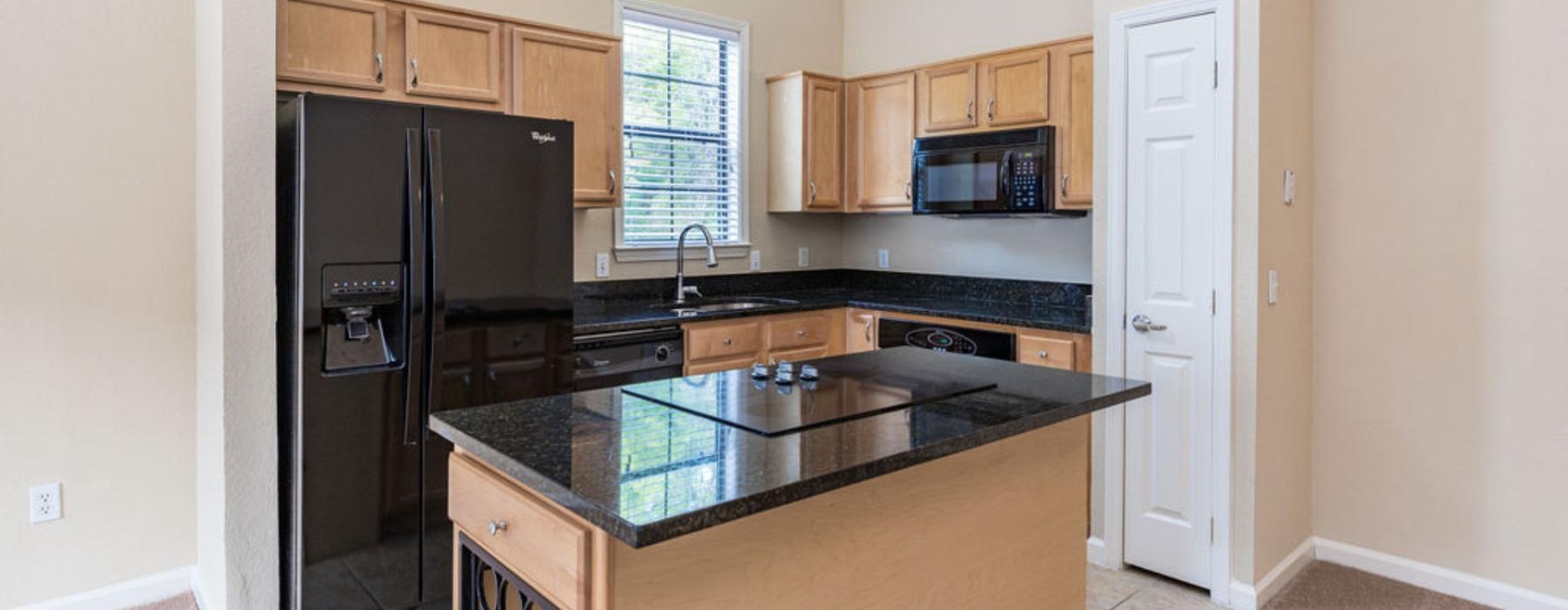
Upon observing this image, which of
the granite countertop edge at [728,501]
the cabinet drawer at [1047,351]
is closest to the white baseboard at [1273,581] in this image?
the cabinet drawer at [1047,351]

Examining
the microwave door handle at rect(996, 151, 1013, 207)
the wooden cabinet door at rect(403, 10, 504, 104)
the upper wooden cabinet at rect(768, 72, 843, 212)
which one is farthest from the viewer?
the upper wooden cabinet at rect(768, 72, 843, 212)

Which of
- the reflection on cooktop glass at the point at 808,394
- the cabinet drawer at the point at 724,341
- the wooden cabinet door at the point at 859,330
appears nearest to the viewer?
the reflection on cooktop glass at the point at 808,394

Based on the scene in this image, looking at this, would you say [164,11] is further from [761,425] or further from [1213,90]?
[1213,90]

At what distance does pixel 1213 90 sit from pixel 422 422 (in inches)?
A: 108

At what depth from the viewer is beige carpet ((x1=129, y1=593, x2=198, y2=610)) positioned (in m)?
2.86

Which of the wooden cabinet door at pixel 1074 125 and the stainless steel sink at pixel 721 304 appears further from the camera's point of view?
the stainless steel sink at pixel 721 304

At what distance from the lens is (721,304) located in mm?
4391

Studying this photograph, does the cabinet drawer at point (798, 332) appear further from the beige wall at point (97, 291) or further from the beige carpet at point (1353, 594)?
the beige wall at point (97, 291)

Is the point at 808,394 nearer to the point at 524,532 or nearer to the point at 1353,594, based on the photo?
the point at 524,532

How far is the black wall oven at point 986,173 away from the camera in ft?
12.5

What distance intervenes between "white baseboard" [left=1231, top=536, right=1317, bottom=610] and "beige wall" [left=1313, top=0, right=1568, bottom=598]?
12 cm

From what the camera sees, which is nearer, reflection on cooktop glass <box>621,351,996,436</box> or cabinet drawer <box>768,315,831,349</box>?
reflection on cooktop glass <box>621,351,996,436</box>

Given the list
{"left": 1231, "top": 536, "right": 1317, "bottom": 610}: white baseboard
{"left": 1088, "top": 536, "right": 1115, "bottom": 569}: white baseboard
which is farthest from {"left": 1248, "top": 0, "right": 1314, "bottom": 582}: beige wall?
{"left": 1088, "top": 536, "right": 1115, "bottom": 569}: white baseboard

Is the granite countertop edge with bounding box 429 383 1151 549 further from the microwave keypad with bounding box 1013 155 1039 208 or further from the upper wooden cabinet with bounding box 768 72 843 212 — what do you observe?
the upper wooden cabinet with bounding box 768 72 843 212
